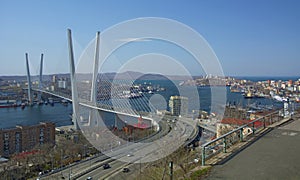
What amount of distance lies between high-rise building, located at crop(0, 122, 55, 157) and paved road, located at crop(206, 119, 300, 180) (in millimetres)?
7624

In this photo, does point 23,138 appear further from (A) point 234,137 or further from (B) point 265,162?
(B) point 265,162

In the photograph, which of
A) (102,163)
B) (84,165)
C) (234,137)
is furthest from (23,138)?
(234,137)

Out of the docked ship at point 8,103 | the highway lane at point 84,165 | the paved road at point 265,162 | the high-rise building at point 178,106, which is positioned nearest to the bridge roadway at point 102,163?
the highway lane at point 84,165

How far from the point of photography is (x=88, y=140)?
7.68 m

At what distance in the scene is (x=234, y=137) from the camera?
189 cm

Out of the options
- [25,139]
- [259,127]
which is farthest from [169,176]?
[25,139]

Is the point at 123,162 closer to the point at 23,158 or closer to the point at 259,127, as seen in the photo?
the point at 23,158

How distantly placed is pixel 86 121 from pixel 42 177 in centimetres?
529

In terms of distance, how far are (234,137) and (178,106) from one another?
18.9 ft

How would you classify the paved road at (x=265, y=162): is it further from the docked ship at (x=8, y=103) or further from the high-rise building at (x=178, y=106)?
the docked ship at (x=8, y=103)

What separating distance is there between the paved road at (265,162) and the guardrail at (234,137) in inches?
4.1

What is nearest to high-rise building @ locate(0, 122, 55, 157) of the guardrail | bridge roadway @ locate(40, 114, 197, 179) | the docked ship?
bridge roadway @ locate(40, 114, 197, 179)

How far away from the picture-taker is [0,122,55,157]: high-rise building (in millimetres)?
7755

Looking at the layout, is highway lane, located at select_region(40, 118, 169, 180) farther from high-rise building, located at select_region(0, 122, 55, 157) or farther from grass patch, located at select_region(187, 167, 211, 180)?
grass patch, located at select_region(187, 167, 211, 180)
